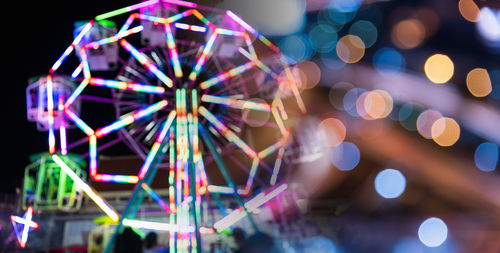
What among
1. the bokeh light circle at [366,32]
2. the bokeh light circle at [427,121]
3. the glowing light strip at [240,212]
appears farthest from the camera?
the bokeh light circle at [366,32]

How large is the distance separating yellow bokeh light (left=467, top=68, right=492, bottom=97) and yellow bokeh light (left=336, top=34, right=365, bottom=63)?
4627 mm

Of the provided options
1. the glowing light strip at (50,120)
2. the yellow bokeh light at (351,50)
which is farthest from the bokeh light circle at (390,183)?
the glowing light strip at (50,120)

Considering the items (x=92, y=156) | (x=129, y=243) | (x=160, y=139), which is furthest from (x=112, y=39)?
(x=129, y=243)

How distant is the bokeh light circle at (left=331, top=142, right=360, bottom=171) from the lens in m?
15.0

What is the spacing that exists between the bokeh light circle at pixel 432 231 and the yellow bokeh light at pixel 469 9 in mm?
7183

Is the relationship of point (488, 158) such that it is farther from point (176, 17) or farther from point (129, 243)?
point (129, 243)

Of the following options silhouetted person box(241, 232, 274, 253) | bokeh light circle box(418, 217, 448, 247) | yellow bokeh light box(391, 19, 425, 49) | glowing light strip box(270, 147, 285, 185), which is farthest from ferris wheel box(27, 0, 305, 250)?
yellow bokeh light box(391, 19, 425, 49)

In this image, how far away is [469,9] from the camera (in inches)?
455

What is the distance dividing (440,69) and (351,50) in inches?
175

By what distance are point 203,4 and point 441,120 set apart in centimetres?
1240

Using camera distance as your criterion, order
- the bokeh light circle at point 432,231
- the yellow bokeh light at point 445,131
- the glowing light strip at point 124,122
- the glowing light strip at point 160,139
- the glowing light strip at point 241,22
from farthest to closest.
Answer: the yellow bokeh light at point 445,131 → the bokeh light circle at point 432,231 → the glowing light strip at point 241,22 → the glowing light strip at point 124,122 → the glowing light strip at point 160,139

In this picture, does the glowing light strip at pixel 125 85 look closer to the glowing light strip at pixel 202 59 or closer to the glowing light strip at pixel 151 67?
the glowing light strip at pixel 151 67

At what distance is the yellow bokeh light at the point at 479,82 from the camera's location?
1221 centimetres

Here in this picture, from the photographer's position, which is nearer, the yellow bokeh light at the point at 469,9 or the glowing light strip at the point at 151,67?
the glowing light strip at the point at 151,67
